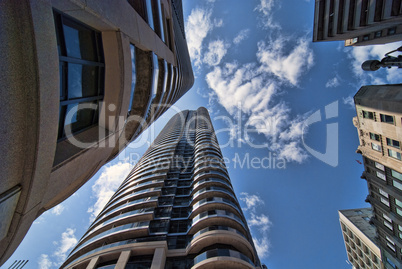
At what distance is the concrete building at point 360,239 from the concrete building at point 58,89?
4365cm

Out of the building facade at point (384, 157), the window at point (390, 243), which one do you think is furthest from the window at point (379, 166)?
the window at point (390, 243)

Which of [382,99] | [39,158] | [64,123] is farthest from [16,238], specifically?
[382,99]

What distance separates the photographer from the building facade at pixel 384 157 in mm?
18344

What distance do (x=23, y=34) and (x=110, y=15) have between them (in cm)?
432

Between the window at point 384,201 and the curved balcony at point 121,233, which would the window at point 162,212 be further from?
the window at point 384,201

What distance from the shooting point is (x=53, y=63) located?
4.65 m

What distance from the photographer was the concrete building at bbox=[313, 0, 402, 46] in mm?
16402

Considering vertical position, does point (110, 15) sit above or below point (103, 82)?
above

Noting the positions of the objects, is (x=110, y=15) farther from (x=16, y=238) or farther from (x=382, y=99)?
(x=382, y=99)

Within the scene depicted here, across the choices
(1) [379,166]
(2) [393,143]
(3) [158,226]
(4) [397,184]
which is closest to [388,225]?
(4) [397,184]

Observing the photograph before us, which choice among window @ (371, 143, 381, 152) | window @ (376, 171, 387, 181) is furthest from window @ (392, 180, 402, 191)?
window @ (371, 143, 381, 152)

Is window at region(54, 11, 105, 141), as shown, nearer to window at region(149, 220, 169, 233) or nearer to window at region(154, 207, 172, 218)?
window at region(149, 220, 169, 233)

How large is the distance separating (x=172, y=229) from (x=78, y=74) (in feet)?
63.1

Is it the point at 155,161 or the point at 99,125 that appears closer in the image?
the point at 99,125
